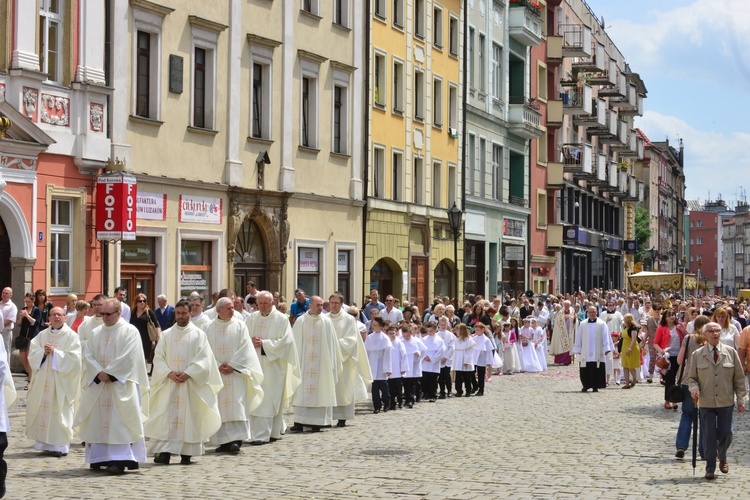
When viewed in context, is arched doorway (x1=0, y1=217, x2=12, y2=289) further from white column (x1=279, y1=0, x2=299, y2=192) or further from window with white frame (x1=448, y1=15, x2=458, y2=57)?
window with white frame (x1=448, y1=15, x2=458, y2=57)

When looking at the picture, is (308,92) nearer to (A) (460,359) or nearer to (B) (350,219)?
(B) (350,219)

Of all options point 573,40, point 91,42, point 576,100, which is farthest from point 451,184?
point 573,40

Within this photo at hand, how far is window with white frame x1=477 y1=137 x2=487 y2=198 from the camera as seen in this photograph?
50.8m

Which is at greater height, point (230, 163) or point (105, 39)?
point (105, 39)

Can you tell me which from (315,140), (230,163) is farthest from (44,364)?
(315,140)

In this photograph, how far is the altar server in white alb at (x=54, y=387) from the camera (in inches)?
636

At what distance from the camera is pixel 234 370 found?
1680 centimetres

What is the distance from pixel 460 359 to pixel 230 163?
A: 7.79m

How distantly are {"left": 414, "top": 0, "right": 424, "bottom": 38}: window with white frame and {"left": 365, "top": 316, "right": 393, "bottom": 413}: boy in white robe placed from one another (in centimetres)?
2153

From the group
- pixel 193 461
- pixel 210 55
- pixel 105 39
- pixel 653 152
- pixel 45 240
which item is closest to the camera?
pixel 193 461

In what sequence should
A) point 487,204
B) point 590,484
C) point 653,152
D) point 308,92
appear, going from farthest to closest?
point 653,152, point 487,204, point 308,92, point 590,484

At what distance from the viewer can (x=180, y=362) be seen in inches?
620

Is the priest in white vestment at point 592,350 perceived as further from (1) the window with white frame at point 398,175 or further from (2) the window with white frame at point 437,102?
(2) the window with white frame at point 437,102

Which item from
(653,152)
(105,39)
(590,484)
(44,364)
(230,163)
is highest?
(653,152)
